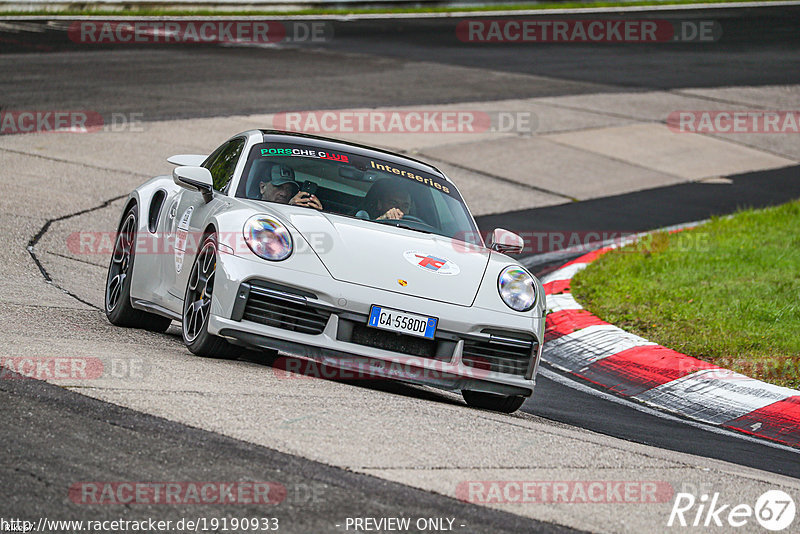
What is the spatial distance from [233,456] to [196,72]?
1664 cm

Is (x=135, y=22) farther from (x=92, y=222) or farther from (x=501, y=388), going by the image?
(x=501, y=388)

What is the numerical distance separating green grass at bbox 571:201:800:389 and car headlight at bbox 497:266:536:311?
1.98 meters

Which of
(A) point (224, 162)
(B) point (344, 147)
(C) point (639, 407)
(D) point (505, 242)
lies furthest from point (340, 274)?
(C) point (639, 407)

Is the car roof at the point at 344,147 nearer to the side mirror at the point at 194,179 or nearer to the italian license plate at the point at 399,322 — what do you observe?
the side mirror at the point at 194,179

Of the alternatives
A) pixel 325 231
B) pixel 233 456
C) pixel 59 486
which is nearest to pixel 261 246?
pixel 325 231

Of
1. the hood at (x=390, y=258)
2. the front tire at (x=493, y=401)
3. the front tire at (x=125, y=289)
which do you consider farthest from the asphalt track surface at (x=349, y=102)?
the front tire at (x=125, y=289)

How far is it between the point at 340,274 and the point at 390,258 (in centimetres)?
35

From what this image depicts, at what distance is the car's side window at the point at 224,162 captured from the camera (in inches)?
296

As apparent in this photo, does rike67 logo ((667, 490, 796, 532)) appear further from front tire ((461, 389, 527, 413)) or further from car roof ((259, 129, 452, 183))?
car roof ((259, 129, 452, 183))

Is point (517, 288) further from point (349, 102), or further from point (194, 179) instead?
point (349, 102)

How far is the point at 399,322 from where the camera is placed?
20.3 ft

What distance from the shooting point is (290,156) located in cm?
751

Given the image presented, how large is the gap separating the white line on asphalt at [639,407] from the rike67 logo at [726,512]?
186 centimetres

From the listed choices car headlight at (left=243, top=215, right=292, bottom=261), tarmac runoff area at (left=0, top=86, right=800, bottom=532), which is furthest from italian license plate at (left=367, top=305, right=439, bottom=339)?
car headlight at (left=243, top=215, right=292, bottom=261)
